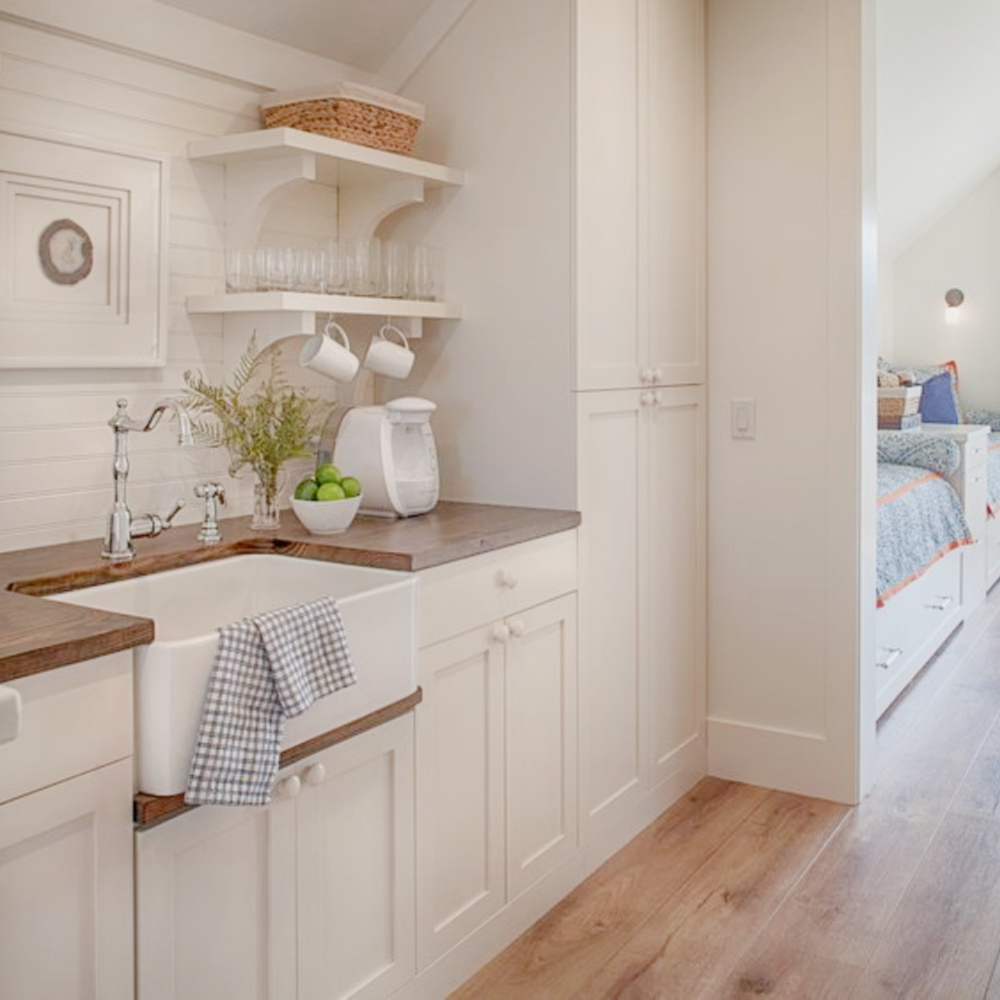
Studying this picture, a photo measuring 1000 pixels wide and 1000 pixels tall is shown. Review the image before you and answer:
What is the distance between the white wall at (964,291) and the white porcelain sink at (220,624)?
20.1 ft

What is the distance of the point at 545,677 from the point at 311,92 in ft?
4.47

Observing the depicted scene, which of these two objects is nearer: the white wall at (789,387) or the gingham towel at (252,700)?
the gingham towel at (252,700)

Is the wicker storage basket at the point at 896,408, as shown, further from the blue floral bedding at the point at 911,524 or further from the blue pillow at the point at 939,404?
the blue pillow at the point at 939,404

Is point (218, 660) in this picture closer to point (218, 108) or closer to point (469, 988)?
point (469, 988)

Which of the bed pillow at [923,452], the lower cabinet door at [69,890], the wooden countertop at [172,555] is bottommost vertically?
the lower cabinet door at [69,890]

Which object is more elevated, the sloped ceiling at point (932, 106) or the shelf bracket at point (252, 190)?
the sloped ceiling at point (932, 106)

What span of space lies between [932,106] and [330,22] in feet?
11.9

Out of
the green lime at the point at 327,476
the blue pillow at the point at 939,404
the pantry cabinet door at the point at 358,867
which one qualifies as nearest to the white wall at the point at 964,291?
the blue pillow at the point at 939,404

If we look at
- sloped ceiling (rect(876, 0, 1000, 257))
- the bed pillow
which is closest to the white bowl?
sloped ceiling (rect(876, 0, 1000, 257))

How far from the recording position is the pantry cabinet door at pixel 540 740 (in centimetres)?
240

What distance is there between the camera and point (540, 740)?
250cm

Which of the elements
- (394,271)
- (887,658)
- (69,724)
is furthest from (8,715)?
(887,658)

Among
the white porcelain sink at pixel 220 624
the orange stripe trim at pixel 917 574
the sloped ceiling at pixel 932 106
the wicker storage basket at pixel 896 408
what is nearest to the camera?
the white porcelain sink at pixel 220 624

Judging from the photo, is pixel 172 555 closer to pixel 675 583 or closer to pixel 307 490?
pixel 307 490
